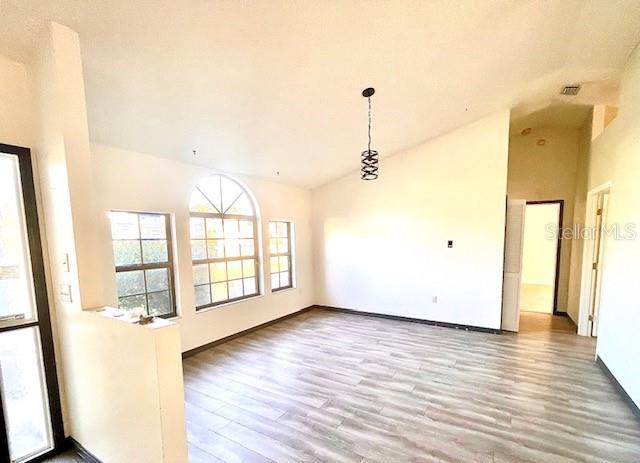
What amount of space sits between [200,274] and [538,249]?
9.03 meters

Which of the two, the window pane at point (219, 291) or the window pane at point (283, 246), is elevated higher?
the window pane at point (283, 246)

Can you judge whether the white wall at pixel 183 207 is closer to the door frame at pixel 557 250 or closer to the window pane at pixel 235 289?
the window pane at pixel 235 289

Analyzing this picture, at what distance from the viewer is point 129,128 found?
2727 millimetres

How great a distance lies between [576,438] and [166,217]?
4561 millimetres

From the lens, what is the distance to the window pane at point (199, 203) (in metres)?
3.87

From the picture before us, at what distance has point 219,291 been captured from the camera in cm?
418

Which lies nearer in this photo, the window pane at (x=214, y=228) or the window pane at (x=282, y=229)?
the window pane at (x=214, y=228)

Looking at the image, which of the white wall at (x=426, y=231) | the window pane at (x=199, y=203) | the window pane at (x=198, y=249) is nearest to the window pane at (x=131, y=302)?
the window pane at (x=198, y=249)

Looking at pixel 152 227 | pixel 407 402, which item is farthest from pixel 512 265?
pixel 152 227

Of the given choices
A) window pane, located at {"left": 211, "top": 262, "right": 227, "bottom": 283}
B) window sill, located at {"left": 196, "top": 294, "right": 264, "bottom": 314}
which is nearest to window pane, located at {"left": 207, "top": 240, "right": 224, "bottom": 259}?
window pane, located at {"left": 211, "top": 262, "right": 227, "bottom": 283}

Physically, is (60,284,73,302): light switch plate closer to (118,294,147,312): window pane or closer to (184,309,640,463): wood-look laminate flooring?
(118,294,147,312): window pane

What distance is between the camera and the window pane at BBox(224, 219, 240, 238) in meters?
4.32

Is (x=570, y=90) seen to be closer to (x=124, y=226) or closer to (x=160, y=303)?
(x=124, y=226)

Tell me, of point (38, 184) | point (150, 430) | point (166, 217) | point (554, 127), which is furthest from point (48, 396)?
point (554, 127)
